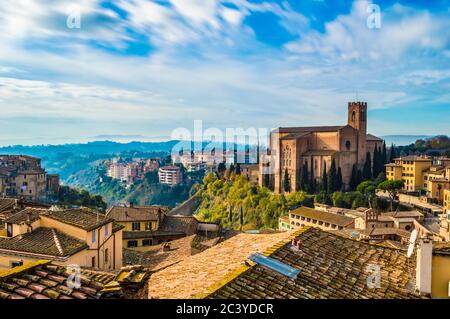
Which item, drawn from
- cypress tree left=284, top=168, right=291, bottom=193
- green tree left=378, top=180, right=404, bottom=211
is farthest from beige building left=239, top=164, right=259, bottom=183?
green tree left=378, top=180, right=404, bottom=211

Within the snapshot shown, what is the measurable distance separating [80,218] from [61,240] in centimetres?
113

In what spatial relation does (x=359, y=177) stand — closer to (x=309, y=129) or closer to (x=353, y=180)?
(x=353, y=180)

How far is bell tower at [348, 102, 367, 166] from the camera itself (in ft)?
179

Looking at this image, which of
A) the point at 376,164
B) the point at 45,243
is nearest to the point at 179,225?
the point at 45,243

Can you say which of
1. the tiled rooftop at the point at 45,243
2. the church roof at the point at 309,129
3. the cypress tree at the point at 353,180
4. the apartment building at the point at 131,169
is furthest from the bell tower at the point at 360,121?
the tiled rooftop at the point at 45,243

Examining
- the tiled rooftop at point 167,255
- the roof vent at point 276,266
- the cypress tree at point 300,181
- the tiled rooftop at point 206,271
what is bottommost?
the tiled rooftop at point 167,255

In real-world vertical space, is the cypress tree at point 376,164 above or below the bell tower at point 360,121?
below

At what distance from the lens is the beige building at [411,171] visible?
1778 inches

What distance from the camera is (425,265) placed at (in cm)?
449

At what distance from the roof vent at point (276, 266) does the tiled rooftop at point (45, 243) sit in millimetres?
6451

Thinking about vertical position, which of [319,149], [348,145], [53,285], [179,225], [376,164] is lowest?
[179,225]

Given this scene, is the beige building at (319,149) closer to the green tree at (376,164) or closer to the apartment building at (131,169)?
the green tree at (376,164)
